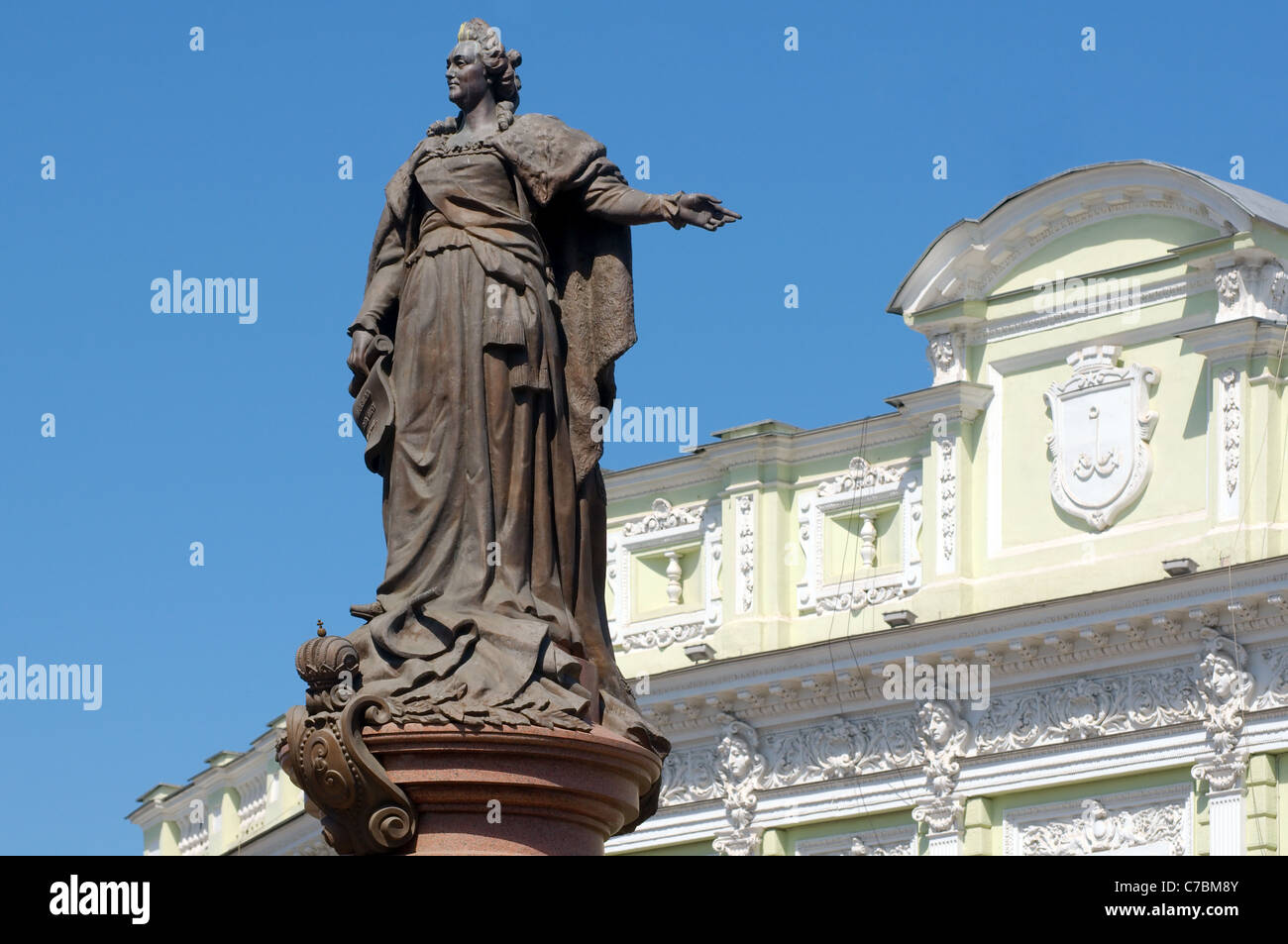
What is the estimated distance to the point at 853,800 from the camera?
30219mm

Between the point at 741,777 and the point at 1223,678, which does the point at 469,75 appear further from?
the point at 741,777

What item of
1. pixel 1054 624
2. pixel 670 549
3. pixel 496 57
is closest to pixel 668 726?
pixel 670 549

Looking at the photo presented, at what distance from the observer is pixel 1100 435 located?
29109 mm

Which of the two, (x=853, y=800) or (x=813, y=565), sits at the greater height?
(x=813, y=565)

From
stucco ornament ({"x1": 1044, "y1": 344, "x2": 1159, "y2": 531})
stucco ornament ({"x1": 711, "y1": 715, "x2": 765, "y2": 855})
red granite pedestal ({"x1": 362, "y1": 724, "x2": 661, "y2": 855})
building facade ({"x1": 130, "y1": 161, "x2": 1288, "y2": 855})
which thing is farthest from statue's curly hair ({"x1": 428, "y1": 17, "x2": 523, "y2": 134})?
stucco ornament ({"x1": 711, "y1": 715, "x2": 765, "y2": 855})

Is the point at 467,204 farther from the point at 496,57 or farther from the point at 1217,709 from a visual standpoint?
the point at 1217,709

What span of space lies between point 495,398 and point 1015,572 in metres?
21.2

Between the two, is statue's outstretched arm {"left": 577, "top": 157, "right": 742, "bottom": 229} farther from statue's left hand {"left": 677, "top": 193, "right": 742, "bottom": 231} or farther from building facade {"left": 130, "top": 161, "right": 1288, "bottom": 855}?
building facade {"left": 130, "top": 161, "right": 1288, "bottom": 855}

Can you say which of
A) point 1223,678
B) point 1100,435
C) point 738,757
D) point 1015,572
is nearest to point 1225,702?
point 1223,678

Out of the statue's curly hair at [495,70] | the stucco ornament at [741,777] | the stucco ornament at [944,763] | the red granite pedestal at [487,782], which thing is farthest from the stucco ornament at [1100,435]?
the red granite pedestal at [487,782]

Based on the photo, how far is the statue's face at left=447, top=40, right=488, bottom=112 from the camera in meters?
9.21

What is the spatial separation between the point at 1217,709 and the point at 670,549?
7050 millimetres

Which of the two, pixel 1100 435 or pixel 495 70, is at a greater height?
pixel 1100 435

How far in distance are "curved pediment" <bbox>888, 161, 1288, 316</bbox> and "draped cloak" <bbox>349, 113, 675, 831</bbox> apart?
63.0ft
